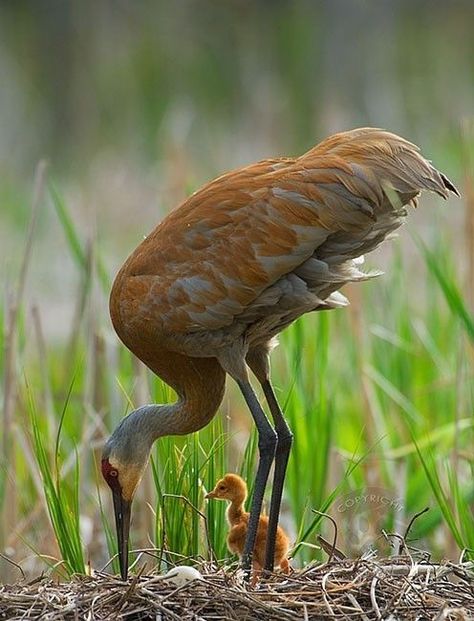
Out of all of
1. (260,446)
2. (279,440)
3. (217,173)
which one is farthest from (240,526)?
(217,173)

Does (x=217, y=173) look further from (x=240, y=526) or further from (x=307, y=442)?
(x=240, y=526)

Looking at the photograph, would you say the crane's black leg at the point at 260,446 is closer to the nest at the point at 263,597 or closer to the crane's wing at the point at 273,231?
the crane's wing at the point at 273,231

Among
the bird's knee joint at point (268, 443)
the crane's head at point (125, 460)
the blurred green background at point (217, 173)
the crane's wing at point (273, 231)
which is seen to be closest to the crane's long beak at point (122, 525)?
the crane's head at point (125, 460)

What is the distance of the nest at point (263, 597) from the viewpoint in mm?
4688

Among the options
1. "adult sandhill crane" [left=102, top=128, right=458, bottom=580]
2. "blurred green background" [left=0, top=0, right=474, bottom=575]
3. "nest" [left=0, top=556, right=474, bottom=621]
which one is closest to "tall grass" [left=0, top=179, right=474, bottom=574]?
"blurred green background" [left=0, top=0, right=474, bottom=575]

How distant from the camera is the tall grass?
555cm

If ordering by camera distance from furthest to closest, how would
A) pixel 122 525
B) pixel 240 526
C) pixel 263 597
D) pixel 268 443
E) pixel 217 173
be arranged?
pixel 217 173 < pixel 268 443 < pixel 240 526 < pixel 122 525 < pixel 263 597

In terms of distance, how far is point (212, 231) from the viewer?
5621mm

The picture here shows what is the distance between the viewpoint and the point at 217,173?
1215cm

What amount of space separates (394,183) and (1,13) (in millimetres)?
15442

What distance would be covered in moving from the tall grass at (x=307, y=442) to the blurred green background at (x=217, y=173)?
0.07 feet

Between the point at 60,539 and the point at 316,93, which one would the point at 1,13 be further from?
the point at 60,539

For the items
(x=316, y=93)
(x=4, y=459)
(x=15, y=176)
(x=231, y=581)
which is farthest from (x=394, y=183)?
(x=316, y=93)

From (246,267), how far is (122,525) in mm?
1053
